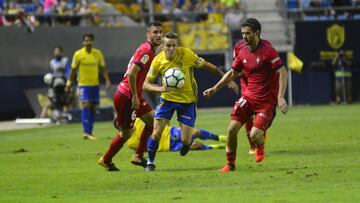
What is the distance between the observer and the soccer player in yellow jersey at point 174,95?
50.2ft

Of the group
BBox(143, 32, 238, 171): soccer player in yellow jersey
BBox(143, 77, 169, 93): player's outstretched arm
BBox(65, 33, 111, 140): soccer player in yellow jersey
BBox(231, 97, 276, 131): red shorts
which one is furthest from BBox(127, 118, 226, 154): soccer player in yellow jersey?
BBox(65, 33, 111, 140): soccer player in yellow jersey

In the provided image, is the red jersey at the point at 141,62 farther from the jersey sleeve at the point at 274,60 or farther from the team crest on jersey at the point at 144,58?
the jersey sleeve at the point at 274,60

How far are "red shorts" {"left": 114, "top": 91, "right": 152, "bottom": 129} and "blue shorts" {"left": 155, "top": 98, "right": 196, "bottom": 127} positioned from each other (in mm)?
603

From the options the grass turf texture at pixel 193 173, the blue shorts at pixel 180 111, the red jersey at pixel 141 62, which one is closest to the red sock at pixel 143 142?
the grass turf texture at pixel 193 173

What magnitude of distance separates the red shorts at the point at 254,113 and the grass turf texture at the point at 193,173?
66 centimetres

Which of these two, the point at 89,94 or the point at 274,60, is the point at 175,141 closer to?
the point at 274,60

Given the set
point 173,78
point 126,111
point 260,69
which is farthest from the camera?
point 126,111

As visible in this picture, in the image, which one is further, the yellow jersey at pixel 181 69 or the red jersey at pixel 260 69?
the yellow jersey at pixel 181 69

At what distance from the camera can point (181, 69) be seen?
15.4 meters

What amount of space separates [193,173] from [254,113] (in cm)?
126

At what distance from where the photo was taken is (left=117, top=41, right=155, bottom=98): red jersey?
15508 mm

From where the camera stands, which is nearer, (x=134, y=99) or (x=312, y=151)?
(x=134, y=99)

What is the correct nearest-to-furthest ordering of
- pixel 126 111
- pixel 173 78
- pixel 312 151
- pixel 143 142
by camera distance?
pixel 173 78 → pixel 126 111 → pixel 143 142 → pixel 312 151

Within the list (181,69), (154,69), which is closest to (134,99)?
(154,69)
